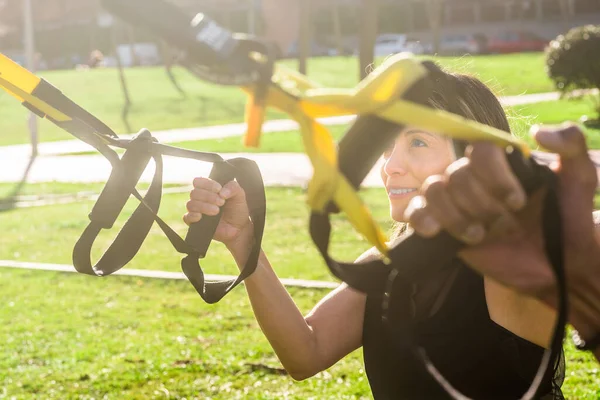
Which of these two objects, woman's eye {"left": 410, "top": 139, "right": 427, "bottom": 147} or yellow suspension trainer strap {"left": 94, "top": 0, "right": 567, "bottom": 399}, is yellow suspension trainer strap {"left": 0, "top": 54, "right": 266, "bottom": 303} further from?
yellow suspension trainer strap {"left": 94, "top": 0, "right": 567, "bottom": 399}

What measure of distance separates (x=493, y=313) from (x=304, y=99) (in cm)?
135

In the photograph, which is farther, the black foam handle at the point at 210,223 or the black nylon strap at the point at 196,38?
the black foam handle at the point at 210,223

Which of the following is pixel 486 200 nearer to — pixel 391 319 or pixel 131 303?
pixel 391 319

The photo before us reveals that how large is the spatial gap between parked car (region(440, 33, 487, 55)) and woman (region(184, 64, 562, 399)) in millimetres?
52143

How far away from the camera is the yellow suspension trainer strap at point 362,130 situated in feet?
3.39

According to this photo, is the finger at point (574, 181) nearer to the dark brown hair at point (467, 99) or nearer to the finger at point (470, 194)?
the finger at point (470, 194)

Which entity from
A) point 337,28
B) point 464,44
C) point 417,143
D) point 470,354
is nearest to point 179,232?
point 417,143

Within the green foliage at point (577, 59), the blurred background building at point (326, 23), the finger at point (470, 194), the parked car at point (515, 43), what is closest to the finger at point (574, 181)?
the finger at point (470, 194)

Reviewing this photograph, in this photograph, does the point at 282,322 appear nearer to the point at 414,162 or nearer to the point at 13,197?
the point at 414,162

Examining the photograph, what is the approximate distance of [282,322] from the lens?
2332 mm

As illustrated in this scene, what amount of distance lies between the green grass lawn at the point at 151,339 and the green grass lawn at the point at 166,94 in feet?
51.4

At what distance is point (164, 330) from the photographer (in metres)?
6.39

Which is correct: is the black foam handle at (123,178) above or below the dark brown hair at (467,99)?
above

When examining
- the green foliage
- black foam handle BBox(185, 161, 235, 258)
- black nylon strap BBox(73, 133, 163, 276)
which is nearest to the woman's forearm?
black foam handle BBox(185, 161, 235, 258)
